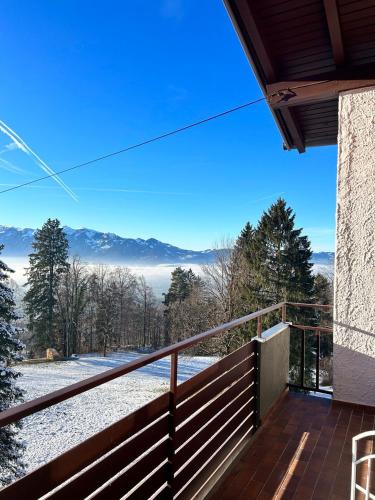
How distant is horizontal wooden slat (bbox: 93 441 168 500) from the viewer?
112cm

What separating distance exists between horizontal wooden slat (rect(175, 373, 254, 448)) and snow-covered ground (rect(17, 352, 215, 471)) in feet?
14.9

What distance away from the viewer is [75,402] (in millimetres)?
12641

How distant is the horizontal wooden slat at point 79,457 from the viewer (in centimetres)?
83

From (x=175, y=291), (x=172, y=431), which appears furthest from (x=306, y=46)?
(x=175, y=291)

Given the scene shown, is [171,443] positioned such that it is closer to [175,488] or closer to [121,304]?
[175,488]

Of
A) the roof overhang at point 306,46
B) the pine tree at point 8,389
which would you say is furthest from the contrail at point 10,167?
the roof overhang at point 306,46

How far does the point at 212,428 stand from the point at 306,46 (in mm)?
2996

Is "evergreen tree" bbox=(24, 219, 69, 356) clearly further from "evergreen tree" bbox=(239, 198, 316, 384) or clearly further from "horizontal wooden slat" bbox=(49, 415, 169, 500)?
"horizontal wooden slat" bbox=(49, 415, 169, 500)

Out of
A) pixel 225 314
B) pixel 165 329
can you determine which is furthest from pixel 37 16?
pixel 165 329

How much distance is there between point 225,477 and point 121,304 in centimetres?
2501

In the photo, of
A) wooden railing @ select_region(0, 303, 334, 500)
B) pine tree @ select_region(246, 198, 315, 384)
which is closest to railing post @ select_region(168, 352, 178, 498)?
wooden railing @ select_region(0, 303, 334, 500)

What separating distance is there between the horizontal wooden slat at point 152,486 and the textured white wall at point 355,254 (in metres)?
2.03

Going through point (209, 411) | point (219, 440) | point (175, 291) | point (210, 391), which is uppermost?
point (210, 391)

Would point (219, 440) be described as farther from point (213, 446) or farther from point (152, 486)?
point (152, 486)
